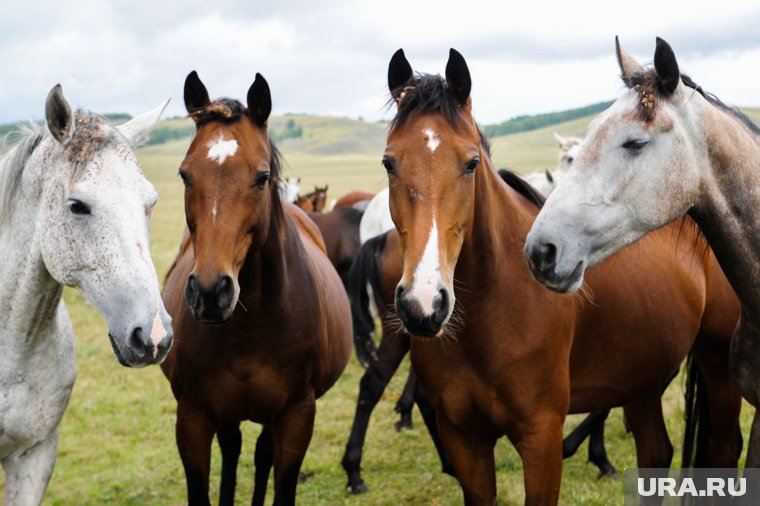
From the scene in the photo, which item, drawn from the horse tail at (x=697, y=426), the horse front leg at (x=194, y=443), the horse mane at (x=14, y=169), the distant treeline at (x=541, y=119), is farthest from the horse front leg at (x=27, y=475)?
the distant treeline at (x=541, y=119)

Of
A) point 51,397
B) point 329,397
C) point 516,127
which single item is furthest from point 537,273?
point 516,127

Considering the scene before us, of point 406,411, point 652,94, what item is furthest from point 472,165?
point 406,411

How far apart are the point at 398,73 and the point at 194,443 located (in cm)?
215

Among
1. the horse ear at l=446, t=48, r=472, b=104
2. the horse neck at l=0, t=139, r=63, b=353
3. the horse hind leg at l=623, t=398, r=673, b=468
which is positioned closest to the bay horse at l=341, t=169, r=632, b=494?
the horse hind leg at l=623, t=398, r=673, b=468

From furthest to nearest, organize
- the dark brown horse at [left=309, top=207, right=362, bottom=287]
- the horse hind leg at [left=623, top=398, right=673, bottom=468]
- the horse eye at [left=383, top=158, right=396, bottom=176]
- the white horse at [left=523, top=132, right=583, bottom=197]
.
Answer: the dark brown horse at [left=309, top=207, right=362, bottom=287], the white horse at [left=523, top=132, right=583, bottom=197], the horse hind leg at [left=623, top=398, right=673, bottom=468], the horse eye at [left=383, top=158, right=396, bottom=176]

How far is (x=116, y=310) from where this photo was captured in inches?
108

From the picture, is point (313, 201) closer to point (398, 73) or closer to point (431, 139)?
point (398, 73)

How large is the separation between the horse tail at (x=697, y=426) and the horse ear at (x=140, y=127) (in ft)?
11.4

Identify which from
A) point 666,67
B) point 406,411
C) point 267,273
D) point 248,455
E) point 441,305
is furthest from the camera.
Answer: point 406,411

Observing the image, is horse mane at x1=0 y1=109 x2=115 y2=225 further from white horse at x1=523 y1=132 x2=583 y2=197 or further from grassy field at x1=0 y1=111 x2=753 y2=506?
white horse at x1=523 y1=132 x2=583 y2=197

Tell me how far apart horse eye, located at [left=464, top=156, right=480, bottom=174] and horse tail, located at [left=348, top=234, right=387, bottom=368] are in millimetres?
1692

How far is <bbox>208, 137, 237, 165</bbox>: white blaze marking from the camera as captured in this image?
10.8 ft

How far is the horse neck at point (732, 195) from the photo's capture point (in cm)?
285

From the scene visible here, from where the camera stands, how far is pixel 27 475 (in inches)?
131
